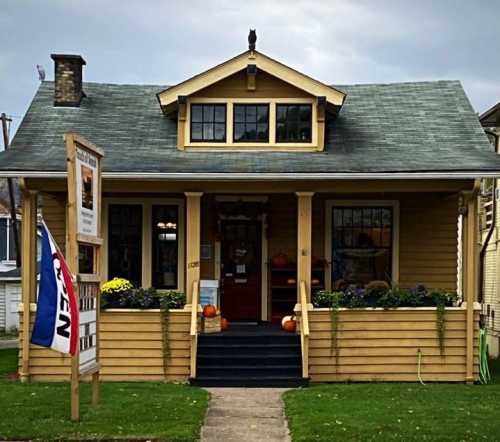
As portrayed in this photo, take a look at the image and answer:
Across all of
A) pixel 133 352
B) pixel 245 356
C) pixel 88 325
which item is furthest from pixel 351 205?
pixel 88 325

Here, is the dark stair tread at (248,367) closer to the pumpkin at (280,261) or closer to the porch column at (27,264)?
the porch column at (27,264)

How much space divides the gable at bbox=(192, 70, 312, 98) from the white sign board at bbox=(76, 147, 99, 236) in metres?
5.69

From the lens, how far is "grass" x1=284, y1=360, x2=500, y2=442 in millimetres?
8109

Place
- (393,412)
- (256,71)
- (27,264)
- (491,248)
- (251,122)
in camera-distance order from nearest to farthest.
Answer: (393,412) → (27,264) → (256,71) → (251,122) → (491,248)

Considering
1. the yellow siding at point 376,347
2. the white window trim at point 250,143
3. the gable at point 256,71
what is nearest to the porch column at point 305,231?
the yellow siding at point 376,347

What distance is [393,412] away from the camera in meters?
9.34

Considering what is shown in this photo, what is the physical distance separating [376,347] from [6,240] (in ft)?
87.1

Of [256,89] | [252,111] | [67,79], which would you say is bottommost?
[252,111]

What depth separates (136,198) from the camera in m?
15.1

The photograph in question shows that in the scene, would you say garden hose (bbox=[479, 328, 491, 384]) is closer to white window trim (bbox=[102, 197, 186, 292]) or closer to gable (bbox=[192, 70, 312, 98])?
gable (bbox=[192, 70, 312, 98])

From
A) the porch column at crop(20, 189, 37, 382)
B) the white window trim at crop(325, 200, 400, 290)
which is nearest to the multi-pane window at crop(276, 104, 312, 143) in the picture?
the white window trim at crop(325, 200, 400, 290)

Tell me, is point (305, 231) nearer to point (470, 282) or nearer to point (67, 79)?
point (470, 282)

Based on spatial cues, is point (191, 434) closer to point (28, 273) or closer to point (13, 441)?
point (13, 441)

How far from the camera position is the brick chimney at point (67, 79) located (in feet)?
52.3
